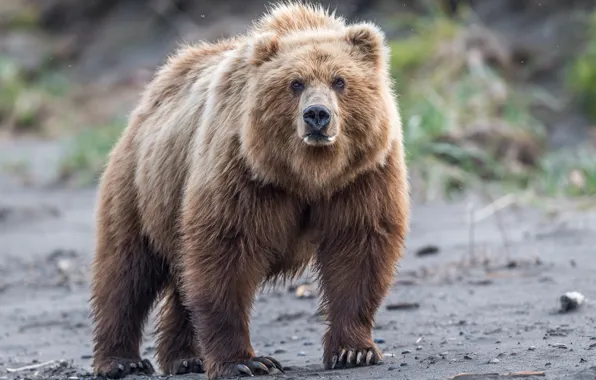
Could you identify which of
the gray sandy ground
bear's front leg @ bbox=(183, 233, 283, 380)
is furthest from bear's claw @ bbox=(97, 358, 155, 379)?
bear's front leg @ bbox=(183, 233, 283, 380)

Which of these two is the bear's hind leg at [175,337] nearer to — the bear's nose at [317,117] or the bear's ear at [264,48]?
the bear's ear at [264,48]

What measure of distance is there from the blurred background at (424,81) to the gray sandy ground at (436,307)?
1.06 m

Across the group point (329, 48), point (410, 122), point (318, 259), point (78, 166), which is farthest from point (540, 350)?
point (78, 166)

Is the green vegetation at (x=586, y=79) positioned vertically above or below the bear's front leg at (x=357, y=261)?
above

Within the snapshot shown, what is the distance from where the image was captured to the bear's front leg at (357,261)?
5.85 m

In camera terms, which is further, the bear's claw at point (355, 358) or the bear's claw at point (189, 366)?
the bear's claw at point (189, 366)

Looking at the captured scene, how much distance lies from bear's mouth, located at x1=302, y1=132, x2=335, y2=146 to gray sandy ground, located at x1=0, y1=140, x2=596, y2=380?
1.13 m

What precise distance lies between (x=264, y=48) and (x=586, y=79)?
33.1 feet

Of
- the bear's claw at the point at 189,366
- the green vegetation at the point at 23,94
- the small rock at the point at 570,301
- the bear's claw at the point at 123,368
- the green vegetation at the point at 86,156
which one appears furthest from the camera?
the green vegetation at the point at 23,94

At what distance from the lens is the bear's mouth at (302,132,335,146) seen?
216 inches

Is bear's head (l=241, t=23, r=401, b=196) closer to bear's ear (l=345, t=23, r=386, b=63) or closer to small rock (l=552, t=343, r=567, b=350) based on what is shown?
bear's ear (l=345, t=23, r=386, b=63)

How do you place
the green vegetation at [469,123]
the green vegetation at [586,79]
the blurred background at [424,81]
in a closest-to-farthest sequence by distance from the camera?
the green vegetation at [469,123], the blurred background at [424,81], the green vegetation at [586,79]

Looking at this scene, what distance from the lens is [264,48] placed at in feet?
19.3

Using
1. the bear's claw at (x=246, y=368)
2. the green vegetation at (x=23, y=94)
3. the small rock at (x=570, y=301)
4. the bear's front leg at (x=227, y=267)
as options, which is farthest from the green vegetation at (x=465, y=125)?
the green vegetation at (x=23, y=94)
